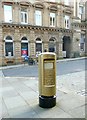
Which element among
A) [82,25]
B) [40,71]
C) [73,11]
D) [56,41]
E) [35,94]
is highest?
[73,11]

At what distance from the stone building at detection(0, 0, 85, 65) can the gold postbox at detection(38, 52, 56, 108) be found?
16794 millimetres

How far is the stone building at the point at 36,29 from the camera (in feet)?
72.8

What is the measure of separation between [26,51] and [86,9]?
14.1 m

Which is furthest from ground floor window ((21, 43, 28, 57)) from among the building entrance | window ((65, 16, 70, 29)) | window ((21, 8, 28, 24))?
window ((65, 16, 70, 29))

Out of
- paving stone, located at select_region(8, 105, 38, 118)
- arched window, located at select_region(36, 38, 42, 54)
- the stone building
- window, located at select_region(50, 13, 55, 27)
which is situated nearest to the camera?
paving stone, located at select_region(8, 105, 38, 118)

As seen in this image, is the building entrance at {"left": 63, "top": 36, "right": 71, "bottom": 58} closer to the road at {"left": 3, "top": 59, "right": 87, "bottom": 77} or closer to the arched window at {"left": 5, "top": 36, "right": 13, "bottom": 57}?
the arched window at {"left": 5, "top": 36, "right": 13, "bottom": 57}

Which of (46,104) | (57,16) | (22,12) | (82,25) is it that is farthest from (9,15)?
(46,104)

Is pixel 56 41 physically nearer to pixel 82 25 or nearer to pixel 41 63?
pixel 82 25

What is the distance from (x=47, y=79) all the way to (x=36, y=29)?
19179 mm

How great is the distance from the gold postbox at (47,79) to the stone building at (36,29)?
16794 mm

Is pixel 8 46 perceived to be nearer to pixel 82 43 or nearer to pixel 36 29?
pixel 36 29

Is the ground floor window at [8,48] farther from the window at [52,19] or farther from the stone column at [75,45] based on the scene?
the stone column at [75,45]

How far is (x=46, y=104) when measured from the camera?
221 inches

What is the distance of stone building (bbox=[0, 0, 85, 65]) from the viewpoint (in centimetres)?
2220
